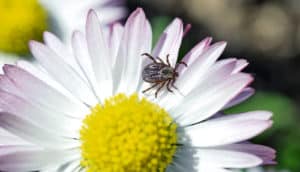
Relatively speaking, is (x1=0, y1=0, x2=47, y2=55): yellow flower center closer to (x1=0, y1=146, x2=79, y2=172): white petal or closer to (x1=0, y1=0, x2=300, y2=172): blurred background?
(x1=0, y1=0, x2=300, y2=172): blurred background

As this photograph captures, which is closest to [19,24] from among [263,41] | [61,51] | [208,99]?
[61,51]

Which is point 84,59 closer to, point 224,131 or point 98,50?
point 98,50

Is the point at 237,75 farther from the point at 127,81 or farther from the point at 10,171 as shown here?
the point at 10,171

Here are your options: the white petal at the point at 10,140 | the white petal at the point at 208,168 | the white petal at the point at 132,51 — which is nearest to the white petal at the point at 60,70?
the white petal at the point at 132,51

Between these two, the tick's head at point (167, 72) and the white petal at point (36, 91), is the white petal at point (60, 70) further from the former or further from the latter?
the tick's head at point (167, 72)

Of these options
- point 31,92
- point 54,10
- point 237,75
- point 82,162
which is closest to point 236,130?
point 237,75
